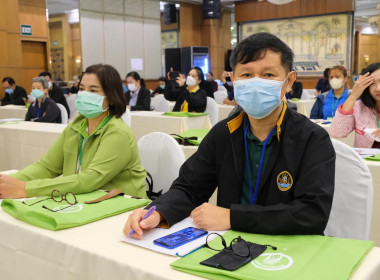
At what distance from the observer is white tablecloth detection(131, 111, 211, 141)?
5.22 metres

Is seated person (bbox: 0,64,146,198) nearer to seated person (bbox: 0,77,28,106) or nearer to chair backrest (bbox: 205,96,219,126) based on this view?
chair backrest (bbox: 205,96,219,126)

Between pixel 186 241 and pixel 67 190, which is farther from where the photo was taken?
pixel 67 190

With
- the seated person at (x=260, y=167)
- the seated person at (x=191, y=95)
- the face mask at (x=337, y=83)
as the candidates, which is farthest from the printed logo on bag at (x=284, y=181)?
the seated person at (x=191, y=95)

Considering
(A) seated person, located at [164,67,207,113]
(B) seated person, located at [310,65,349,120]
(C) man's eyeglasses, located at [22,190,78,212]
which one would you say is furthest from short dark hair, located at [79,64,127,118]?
(A) seated person, located at [164,67,207,113]

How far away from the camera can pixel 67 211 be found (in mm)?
1627

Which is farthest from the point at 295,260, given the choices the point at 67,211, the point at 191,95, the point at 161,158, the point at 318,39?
the point at 318,39

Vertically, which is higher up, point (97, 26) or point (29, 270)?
point (97, 26)

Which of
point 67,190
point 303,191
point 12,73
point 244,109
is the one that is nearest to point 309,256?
point 303,191

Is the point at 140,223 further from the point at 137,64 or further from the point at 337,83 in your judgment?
the point at 137,64

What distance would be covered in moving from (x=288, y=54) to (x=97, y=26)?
457 inches

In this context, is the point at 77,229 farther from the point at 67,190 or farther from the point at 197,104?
the point at 197,104

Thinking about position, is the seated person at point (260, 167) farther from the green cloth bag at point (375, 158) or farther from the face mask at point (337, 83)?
the face mask at point (337, 83)

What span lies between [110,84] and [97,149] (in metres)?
0.41

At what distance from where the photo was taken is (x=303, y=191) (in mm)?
1403
